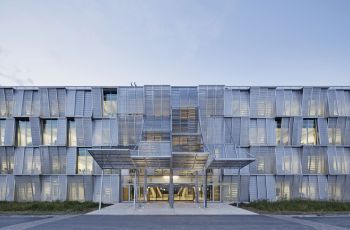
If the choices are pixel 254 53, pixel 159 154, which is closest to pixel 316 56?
pixel 254 53

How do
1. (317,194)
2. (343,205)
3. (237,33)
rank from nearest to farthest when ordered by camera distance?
(343,205) → (237,33) → (317,194)

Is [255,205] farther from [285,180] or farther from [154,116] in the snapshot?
[154,116]

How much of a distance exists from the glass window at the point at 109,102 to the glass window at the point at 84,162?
494 centimetres

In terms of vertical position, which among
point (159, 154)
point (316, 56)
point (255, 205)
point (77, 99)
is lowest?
point (255, 205)

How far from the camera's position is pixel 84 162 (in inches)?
1641

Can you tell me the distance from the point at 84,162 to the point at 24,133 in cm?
787

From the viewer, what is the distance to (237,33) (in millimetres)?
37406

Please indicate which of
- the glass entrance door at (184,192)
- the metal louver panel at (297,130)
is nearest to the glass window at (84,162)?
the glass entrance door at (184,192)

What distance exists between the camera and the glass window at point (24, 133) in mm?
42216

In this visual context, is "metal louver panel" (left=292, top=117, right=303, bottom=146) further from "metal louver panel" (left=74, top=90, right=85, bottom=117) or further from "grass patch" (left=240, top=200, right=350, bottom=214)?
"metal louver panel" (left=74, top=90, right=85, bottom=117)

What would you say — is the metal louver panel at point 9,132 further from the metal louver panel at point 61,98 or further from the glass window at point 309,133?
the glass window at point 309,133

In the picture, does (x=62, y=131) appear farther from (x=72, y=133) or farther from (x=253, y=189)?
(x=253, y=189)

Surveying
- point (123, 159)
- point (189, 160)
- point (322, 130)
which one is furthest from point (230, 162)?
point (322, 130)

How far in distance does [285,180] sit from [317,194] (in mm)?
3805
